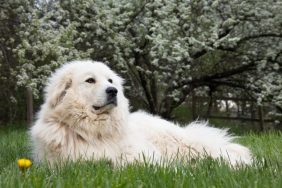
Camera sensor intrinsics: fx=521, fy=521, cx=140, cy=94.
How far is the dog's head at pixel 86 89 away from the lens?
191 inches

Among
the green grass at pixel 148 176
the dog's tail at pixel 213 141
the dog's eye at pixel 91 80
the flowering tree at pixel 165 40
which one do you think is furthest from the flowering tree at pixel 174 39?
the green grass at pixel 148 176

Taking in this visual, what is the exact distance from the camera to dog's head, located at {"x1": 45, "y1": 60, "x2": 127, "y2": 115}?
4855 millimetres

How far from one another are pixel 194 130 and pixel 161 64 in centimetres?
568

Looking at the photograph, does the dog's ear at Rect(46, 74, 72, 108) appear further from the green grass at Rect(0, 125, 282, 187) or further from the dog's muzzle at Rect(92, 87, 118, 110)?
the green grass at Rect(0, 125, 282, 187)

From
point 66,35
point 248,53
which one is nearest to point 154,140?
point 66,35

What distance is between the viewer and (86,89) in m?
4.93

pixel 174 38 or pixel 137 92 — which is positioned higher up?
pixel 174 38

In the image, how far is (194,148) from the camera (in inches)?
215

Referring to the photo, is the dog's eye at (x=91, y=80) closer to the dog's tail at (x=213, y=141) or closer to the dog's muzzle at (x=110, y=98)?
the dog's muzzle at (x=110, y=98)

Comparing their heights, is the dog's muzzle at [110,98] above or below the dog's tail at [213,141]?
above

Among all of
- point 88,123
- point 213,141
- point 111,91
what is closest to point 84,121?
point 88,123

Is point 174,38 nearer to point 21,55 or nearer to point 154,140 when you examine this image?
point 21,55

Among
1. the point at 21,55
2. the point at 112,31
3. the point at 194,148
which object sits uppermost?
the point at 112,31

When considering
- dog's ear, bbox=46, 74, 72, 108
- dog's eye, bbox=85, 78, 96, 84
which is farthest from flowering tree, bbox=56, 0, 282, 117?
dog's eye, bbox=85, 78, 96, 84
